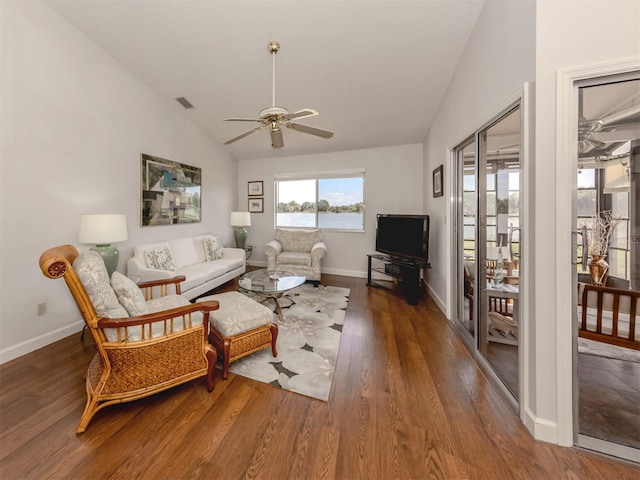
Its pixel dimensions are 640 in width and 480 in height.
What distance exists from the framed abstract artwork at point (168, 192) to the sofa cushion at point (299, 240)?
161 cm

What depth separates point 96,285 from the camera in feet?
4.71

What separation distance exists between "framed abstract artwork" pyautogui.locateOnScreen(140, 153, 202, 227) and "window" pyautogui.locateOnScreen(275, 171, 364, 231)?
1.76 meters

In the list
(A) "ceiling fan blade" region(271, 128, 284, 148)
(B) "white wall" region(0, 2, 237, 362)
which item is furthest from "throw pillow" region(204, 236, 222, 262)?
(A) "ceiling fan blade" region(271, 128, 284, 148)

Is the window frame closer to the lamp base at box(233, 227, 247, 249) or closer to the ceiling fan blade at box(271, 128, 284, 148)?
the lamp base at box(233, 227, 247, 249)

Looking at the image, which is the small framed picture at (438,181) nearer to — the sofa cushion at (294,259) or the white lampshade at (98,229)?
the sofa cushion at (294,259)

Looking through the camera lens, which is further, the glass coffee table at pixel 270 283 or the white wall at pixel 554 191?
the glass coffee table at pixel 270 283

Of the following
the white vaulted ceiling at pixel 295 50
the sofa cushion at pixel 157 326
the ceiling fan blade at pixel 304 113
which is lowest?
the sofa cushion at pixel 157 326

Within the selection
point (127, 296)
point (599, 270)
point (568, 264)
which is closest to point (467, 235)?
point (599, 270)

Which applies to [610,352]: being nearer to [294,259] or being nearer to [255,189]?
[294,259]

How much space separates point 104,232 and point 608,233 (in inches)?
159

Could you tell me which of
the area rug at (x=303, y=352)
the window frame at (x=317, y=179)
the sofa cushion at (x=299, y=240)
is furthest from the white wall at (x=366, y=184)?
the area rug at (x=303, y=352)

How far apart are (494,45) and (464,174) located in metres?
1.14

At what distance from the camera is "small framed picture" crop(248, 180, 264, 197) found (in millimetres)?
5680

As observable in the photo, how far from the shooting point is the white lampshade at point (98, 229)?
2.50 m
